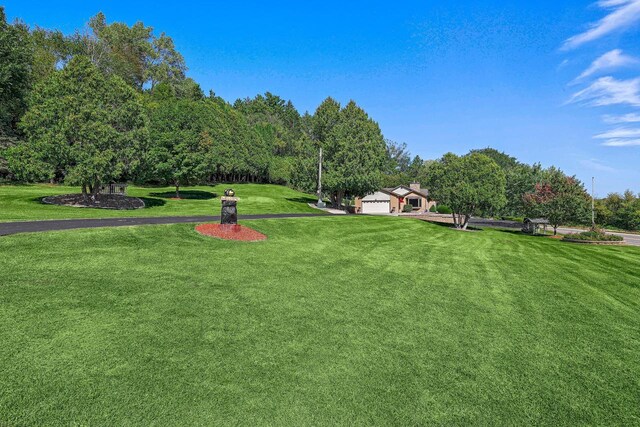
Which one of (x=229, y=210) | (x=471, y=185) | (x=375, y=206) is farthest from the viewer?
(x=375, y=206)

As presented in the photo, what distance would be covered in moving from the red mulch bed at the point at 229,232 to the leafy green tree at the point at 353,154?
1030 inches

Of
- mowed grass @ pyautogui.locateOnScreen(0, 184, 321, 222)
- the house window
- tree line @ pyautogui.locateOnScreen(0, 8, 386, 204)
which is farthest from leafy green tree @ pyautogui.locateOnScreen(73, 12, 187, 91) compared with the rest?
the house window

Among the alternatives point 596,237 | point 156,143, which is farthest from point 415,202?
point 156,143

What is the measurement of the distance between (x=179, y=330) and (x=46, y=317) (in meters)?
2.52

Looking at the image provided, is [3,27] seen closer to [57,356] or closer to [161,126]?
[161,126]

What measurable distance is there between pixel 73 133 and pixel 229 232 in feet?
63.0

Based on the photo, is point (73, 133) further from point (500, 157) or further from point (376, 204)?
point (500, 157)

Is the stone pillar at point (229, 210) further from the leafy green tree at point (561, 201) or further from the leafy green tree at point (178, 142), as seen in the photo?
the leafy green tree at point (561, 201)

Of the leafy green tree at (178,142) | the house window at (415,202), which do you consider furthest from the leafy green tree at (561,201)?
the leafy green tree at (178,142)

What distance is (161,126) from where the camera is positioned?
143 feet

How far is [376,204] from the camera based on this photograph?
205 ft

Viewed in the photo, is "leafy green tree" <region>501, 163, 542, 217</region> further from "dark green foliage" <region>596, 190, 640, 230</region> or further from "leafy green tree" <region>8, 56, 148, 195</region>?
"leafy green tree" <region>8, 56, 148, 195</region>

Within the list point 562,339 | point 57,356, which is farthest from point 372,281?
point 57,356

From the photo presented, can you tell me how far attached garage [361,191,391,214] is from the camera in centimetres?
6156
